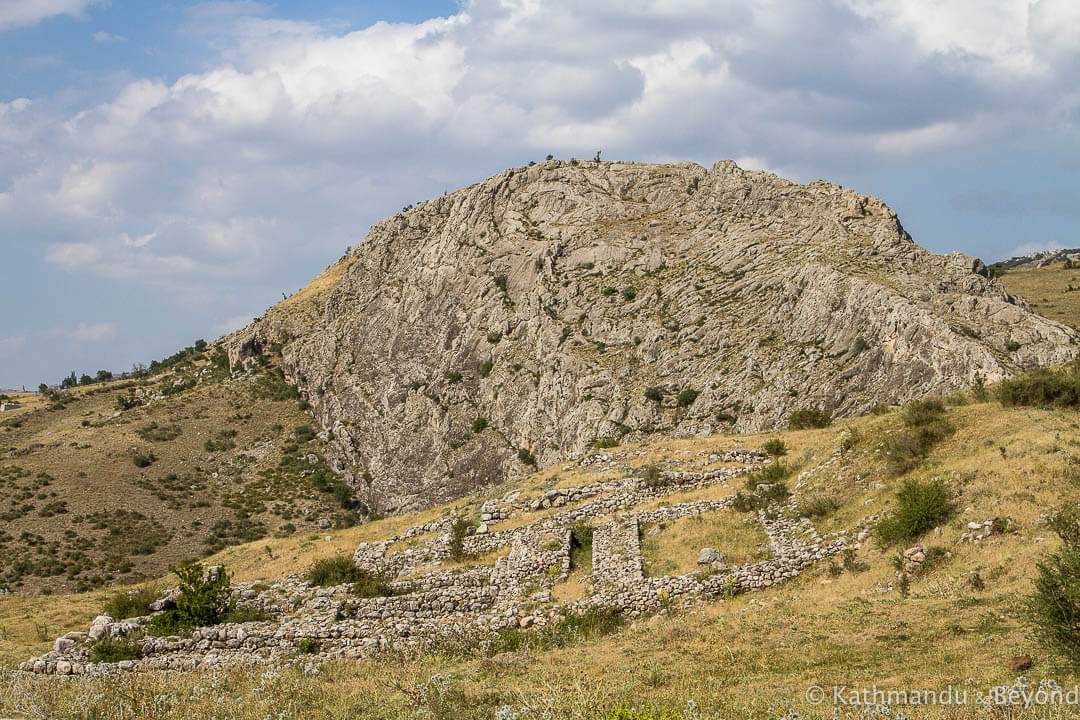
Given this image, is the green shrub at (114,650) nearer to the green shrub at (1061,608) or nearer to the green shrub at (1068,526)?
the green shrub at (1061,608)

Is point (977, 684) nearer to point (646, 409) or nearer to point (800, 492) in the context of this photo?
point (800, 492)

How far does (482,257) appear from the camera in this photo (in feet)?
241

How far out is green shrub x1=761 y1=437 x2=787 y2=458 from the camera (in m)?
29.4

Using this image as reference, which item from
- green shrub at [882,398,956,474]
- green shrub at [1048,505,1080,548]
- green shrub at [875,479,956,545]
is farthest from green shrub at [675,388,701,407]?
green shrub at [1048,505,1080,548]

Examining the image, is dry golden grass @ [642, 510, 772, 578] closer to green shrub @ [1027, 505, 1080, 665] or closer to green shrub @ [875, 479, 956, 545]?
green shrub @ [875, 479, 956, 545]

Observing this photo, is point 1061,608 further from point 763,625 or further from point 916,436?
point 916,436

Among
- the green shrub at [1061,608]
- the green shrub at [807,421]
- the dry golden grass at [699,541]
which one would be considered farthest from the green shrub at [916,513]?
the green shrub at [807,421]

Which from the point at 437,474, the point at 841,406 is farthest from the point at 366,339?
the point at 841,406

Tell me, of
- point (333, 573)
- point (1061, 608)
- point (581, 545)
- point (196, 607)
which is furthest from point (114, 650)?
point (1061, 608)

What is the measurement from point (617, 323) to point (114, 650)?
154 feet

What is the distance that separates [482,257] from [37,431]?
50.1 metres

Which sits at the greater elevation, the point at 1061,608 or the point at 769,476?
the point at 769,476

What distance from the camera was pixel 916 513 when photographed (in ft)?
60.9

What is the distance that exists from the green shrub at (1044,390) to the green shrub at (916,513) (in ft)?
24.1
